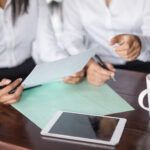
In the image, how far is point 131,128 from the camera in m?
0.71

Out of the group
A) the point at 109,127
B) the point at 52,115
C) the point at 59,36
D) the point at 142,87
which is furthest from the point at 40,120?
the point at 59,36

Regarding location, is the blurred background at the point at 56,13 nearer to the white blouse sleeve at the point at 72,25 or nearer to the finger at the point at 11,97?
the white blouse sleeve at the point at 72,25

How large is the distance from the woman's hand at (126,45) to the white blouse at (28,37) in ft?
0.86

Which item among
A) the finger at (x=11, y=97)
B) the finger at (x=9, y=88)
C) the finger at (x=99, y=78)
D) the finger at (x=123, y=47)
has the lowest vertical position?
the finger at (x=99, y=78)

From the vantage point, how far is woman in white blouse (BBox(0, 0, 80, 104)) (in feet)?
4.07

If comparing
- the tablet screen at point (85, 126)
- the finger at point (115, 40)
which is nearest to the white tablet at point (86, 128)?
the tablet screen at point (85, 126)

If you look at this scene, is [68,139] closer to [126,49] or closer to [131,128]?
[131,128]

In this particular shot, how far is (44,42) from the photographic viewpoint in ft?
4.20

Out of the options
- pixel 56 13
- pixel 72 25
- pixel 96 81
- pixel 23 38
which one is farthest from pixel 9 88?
pixel 56 13

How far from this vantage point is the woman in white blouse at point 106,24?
4.52 ft

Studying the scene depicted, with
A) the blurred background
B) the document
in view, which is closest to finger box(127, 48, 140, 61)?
the document

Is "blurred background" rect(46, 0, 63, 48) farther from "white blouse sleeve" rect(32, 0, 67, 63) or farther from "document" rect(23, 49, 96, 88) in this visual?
"document" rect(23, 49, 96, 88)

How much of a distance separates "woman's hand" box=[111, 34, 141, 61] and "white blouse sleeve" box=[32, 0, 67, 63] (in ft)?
0.85

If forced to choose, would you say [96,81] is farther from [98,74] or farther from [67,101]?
[67,101]
